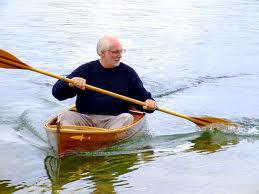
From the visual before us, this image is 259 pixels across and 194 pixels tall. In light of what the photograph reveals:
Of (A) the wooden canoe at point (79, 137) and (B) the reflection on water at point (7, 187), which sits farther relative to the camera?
(A) the wooden canoe at point (79, 137)

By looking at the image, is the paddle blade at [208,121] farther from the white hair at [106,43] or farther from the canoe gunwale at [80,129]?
the white hair at [106,43]

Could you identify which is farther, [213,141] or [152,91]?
[152,91]

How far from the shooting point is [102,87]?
8.23m

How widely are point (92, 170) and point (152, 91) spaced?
511 centimetres

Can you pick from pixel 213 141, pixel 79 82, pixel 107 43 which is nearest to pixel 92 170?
pixel 79 82

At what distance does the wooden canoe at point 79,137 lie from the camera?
7.52m

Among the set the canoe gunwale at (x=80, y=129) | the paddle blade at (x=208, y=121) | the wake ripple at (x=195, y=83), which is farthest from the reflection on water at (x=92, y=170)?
the wake ripple at (x=195, y=83)

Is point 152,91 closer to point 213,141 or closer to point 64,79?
point 213,141

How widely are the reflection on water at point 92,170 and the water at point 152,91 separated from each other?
12 millimetres

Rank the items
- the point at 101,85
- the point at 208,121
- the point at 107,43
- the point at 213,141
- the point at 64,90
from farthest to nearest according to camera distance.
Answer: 1. the point at 208,121
2. the point at 213,141
3. the point at 101,85
4. the point at 64,90
5. the point at 107,43

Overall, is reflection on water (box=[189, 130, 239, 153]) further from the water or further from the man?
the man

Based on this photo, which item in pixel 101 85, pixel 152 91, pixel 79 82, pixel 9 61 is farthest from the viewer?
pixel 152 91

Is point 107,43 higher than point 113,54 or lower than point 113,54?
higher

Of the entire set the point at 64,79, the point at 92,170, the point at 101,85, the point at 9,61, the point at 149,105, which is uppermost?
the point at 9,61
